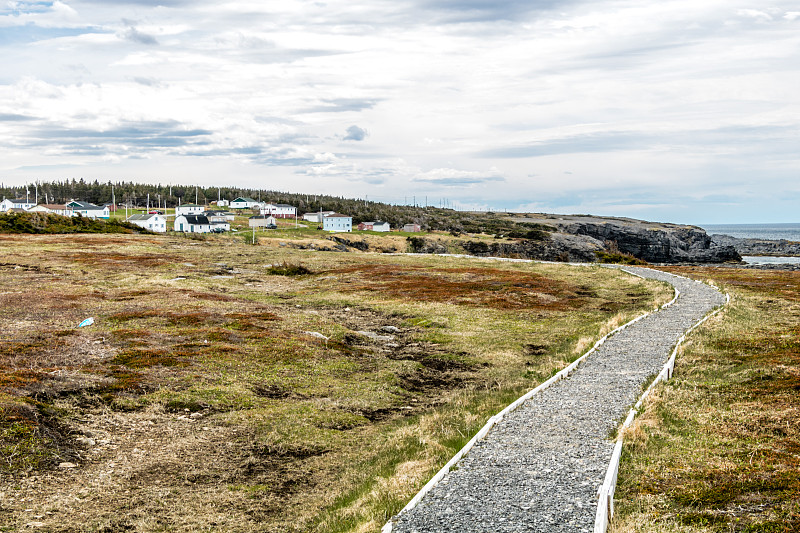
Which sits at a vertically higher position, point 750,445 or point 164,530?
point 750,445

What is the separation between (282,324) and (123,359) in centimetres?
1211

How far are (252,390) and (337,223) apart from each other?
150 meters

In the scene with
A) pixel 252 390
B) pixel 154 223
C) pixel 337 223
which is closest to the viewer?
pixel 252 390

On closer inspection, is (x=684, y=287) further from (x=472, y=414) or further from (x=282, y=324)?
(x=472, y=414)

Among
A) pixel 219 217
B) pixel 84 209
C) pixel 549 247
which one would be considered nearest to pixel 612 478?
pixel 549 247

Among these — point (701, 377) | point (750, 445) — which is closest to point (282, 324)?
point (701, 377)

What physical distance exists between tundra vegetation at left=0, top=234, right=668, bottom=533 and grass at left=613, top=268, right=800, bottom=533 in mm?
5139

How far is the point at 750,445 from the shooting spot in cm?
1719

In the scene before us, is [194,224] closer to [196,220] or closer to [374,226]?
[196,220]

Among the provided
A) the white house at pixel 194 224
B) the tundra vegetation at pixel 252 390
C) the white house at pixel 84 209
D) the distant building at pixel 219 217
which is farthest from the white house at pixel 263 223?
the tundra vegetation at pixel 252 390

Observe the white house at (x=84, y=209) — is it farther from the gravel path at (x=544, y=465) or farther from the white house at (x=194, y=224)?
the gravel path at (x=544, y=465)

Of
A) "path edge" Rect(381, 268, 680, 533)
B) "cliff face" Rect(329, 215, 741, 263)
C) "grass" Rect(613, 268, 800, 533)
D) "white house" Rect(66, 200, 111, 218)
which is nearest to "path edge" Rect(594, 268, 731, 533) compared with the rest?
"grass" Rect(613, 268, 800, 533)

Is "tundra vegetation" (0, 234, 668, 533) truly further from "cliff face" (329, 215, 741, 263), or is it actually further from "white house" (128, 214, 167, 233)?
"white house" (128, 214, 167, 233)

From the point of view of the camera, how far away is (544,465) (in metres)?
15.4
